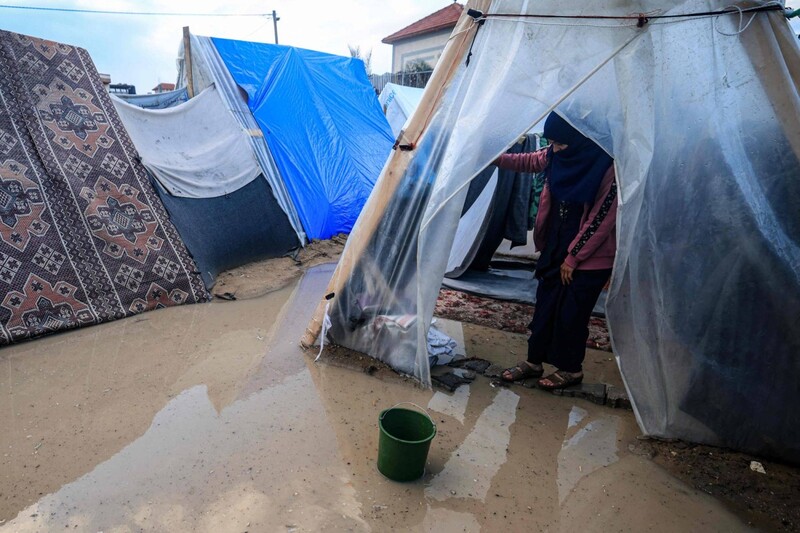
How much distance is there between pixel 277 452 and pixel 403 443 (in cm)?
67

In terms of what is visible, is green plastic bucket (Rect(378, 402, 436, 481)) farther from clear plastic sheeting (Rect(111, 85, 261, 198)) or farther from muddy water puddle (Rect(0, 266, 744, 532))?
clear plastic sheeting (Rect(111, 85, 261, 198))

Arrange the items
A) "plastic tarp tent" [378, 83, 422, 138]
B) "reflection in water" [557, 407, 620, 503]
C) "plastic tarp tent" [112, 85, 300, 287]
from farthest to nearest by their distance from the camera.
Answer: "plastic tarp tent" [378, 83, 422, 138]
"plastic tarp tent" [112, 85, 300, 287]
"reflection in water" [557, 407, 620, 503]

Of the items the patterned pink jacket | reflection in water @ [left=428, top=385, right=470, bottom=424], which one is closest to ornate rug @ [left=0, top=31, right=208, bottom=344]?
reflection in water @ [left=428, top=385, right=470, bottom=424]

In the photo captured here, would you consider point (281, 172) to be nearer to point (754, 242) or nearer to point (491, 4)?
point (491, 4)

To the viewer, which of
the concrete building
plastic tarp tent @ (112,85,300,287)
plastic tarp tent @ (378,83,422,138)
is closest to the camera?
plastic tarp tent @ (112,85,300,287)

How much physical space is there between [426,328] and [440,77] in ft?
4.82

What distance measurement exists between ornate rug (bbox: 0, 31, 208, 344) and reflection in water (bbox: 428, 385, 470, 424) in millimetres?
2364

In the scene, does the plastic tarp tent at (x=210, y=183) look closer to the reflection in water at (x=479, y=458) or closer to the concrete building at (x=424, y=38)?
the reflection in water at (x=479, y=458)

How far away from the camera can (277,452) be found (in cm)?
214

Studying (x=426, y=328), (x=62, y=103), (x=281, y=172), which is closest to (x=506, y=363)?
(x=426, y=328)

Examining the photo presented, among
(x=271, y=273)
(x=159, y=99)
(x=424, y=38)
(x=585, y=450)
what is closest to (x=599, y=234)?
(x=585, y=450)

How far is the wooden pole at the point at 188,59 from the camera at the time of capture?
17.0 feet

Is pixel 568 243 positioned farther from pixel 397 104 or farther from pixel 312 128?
pixel 397 104

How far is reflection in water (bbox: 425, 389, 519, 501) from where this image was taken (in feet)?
6.51
